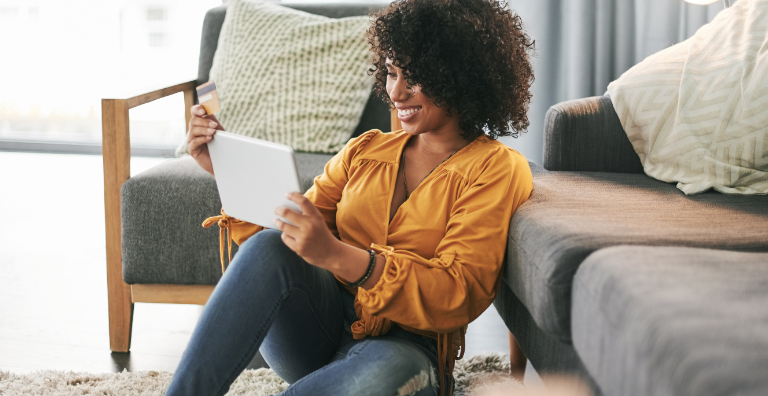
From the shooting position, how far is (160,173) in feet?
5.13

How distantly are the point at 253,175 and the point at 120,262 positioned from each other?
30.3 inches

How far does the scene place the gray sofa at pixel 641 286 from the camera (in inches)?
23.5

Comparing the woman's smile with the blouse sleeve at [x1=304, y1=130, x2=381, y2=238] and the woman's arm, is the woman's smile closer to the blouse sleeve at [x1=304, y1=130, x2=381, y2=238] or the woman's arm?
the blouse sleeve at [x1=304, y1=130, x2=381, y2=238]

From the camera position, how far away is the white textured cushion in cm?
126

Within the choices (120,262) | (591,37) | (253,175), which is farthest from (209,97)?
(591,37)

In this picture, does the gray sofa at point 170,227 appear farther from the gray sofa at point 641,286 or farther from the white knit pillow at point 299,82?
the gray sofa at point 641,286

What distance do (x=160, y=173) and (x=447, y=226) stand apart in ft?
2.72

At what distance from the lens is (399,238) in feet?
3.50

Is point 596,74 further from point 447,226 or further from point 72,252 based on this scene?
point 72,252

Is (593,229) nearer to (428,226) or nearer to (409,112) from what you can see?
(428,226)

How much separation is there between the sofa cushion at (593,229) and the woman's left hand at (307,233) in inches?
11.1

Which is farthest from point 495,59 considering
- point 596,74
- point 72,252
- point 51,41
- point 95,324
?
point 51,41

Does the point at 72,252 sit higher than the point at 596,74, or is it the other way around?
the point at 596,74

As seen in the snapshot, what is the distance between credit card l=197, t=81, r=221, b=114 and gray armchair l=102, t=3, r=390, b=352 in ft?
1.56
